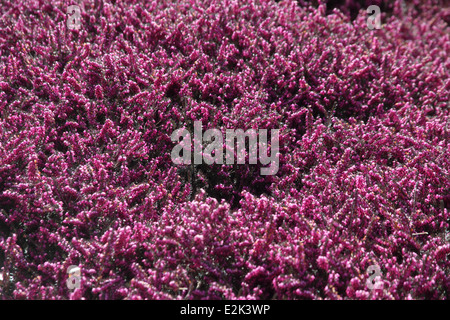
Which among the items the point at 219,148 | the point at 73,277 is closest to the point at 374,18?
the point at 219,148

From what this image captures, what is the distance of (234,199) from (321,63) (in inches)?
64.8

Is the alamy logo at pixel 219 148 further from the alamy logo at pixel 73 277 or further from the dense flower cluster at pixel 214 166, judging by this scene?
the alamy logo at pixel 73 277

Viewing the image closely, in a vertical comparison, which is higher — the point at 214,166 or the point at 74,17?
the point at 74,17

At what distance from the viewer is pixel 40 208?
238cm

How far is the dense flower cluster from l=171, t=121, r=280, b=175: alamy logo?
68 mm

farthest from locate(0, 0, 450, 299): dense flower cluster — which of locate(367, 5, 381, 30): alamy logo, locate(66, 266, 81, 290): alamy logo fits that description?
locate(367, 5, 381, 30): alamy logo

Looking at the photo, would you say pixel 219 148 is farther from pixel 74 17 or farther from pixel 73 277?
pixel 74 17

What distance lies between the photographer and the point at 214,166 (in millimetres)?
2830

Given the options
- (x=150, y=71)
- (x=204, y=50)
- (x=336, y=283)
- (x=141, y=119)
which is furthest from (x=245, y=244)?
(x=204, y=50)

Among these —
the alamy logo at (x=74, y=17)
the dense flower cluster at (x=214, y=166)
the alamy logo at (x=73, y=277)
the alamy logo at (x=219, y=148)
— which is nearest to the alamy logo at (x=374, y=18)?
the dense flower cluster at (x=214, y=166)

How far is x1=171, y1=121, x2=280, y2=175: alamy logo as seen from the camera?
279 cm

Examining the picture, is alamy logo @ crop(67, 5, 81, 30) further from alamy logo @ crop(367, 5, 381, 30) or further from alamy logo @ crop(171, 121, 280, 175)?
alamy logo @ crop(367, 5, 381, 30)

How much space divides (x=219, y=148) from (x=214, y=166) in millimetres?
153

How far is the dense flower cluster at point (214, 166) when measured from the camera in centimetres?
214
